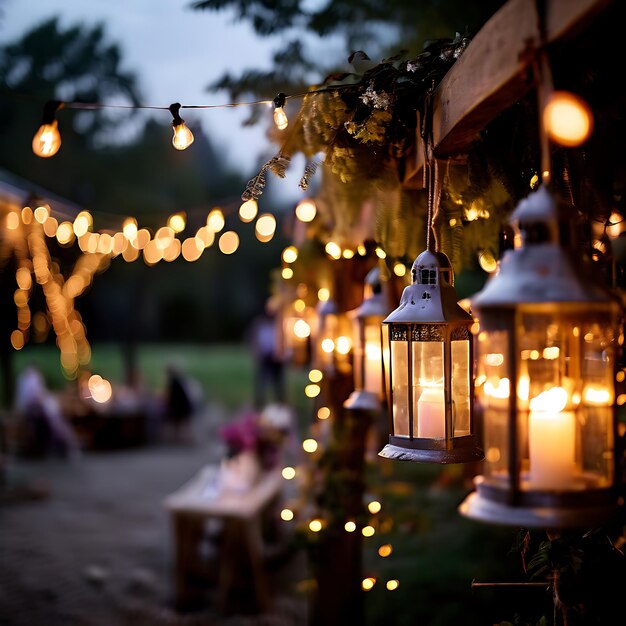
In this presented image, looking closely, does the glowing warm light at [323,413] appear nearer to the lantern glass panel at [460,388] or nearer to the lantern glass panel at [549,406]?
the lantern glass panel at [460,388]

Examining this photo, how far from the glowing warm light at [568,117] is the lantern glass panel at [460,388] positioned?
0.65 metres

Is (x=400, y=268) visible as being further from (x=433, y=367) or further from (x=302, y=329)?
(x=302, y=329)

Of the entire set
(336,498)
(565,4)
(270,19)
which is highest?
(270,19)

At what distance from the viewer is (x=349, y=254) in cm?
354

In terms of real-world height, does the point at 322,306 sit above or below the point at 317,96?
below

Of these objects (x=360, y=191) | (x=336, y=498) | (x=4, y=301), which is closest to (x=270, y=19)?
(x=360, y=191)

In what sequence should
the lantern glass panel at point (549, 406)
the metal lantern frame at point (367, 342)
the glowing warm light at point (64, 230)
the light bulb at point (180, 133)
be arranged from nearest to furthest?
the lantern glass panel at point (549, 406) < the light bulb at point (180, 133) < the metal lantern frame at point (367, 342) < the glowing warm light at point (64, 230)

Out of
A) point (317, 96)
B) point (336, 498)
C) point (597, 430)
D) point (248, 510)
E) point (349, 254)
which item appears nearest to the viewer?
point (597, 430)

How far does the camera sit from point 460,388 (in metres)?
1.84

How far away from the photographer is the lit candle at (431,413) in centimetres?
180

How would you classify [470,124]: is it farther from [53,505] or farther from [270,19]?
[53,505]

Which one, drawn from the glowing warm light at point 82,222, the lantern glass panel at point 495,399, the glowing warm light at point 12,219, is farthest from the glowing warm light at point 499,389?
the glowing warm light at point 12,219

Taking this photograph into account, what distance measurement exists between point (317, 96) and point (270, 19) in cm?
232

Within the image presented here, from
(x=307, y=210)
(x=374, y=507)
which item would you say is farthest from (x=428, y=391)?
(x=374, y=507)
